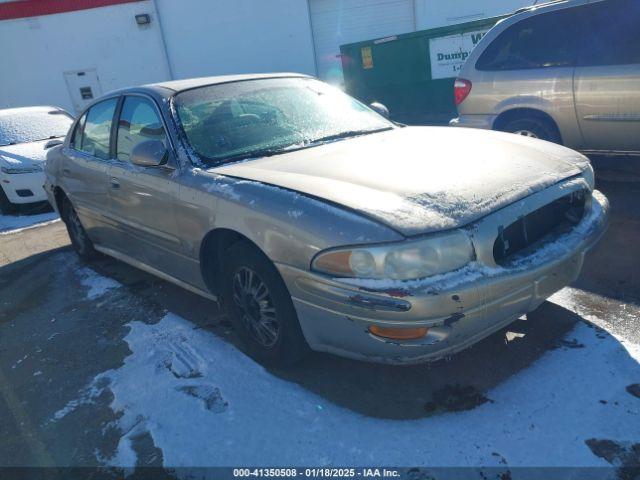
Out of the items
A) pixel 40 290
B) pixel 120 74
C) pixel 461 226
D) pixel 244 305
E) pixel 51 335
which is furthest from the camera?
pixel 120 74

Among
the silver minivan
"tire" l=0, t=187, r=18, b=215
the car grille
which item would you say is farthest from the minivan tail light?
"tire" l=0, t=187, r=18, b=215

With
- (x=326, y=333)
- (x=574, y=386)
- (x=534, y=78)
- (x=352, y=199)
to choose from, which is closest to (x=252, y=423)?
(x=326, y=333)

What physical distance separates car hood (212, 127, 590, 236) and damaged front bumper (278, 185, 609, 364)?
15cm

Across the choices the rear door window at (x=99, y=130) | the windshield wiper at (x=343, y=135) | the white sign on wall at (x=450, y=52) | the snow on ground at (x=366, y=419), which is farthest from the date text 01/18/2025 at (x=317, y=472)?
the white sign on wall at (x=450, y=52)

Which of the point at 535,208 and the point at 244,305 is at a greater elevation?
the point at 535,208

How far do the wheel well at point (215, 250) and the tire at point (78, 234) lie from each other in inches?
87.2

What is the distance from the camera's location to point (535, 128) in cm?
539

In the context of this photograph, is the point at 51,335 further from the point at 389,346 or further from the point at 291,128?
the point at 389,346

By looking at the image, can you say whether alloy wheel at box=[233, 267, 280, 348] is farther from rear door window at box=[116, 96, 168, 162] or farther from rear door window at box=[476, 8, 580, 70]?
rear door window at box=[476, 8, 580, 70]

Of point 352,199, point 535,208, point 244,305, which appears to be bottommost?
point 244,305

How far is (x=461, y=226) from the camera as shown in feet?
7.54

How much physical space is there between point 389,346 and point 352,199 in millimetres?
676

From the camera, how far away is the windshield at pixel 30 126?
8.25m

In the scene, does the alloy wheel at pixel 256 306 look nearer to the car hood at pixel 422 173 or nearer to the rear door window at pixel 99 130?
the car hood at pixel 422 173
